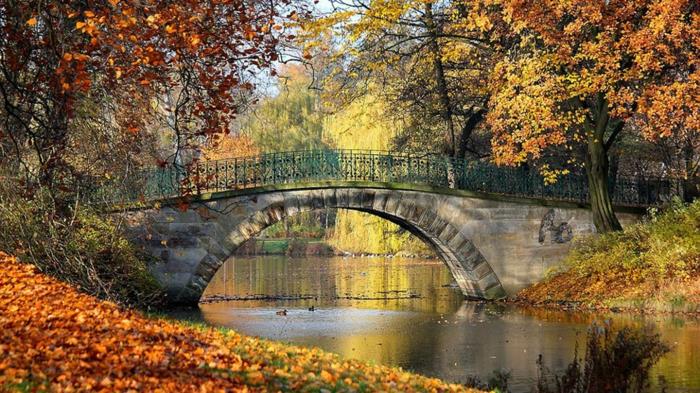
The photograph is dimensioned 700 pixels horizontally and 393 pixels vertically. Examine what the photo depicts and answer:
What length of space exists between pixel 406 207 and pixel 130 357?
15.7 meters

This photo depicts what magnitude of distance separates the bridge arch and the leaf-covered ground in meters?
10.9

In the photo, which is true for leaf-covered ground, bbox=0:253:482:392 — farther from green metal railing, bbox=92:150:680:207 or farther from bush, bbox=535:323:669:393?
green metal railing, bbox=92:150:680:207

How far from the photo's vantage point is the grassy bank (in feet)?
67.0

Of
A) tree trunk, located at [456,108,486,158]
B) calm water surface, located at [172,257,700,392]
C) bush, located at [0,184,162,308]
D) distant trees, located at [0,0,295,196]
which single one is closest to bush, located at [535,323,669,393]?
calm water surface, located at [172,257,700,392]

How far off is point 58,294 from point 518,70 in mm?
13040

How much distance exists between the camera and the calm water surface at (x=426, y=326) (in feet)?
47.3

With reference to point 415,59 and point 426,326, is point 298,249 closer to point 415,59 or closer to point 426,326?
point 415,59

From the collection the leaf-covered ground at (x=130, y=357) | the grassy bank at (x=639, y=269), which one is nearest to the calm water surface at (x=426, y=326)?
the grassy bank at (x=639, y=269)

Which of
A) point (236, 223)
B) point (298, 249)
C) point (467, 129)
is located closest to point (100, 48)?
point (236, 223)

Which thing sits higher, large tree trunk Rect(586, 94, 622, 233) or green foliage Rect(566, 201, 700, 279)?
large tree trunk Rect(586, 94, 622, 233)

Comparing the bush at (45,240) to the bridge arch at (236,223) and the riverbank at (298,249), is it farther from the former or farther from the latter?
the riverbank at (298,249)

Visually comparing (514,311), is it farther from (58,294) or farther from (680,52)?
(58,294)

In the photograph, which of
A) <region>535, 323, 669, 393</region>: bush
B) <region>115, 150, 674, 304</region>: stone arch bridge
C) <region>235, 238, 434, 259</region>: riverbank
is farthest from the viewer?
<region>235, 238, 434, 259</region>: riverbank

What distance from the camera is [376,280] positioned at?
104ft
